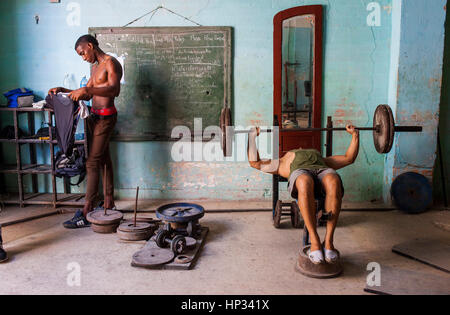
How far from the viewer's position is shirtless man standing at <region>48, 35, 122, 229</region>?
3.84 m

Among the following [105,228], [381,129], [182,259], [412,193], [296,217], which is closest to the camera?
[182,259]

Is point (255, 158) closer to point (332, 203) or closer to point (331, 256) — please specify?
point (332, 203)

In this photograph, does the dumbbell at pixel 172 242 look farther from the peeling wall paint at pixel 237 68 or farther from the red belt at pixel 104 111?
the peeling wall paint at pixel 237 68

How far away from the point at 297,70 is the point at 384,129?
156 centimetres

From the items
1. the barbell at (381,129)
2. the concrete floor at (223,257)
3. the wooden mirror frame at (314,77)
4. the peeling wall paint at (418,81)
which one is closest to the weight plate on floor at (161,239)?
the concrete floor at (223,257)

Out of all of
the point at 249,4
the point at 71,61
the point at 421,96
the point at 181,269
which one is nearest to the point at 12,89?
the point at 71,61

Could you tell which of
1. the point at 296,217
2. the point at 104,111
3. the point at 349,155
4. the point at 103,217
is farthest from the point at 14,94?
the point at 349,155

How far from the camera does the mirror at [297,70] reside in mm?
4477

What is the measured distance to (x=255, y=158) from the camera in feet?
10.8

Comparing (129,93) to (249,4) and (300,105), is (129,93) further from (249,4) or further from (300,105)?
(300,105)

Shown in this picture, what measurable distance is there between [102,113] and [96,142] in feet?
1.02

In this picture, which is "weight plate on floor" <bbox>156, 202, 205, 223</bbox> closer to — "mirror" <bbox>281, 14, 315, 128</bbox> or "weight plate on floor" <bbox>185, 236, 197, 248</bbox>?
"weight plate on floor" <bbox>185, 236, 197, 248</bbox>
